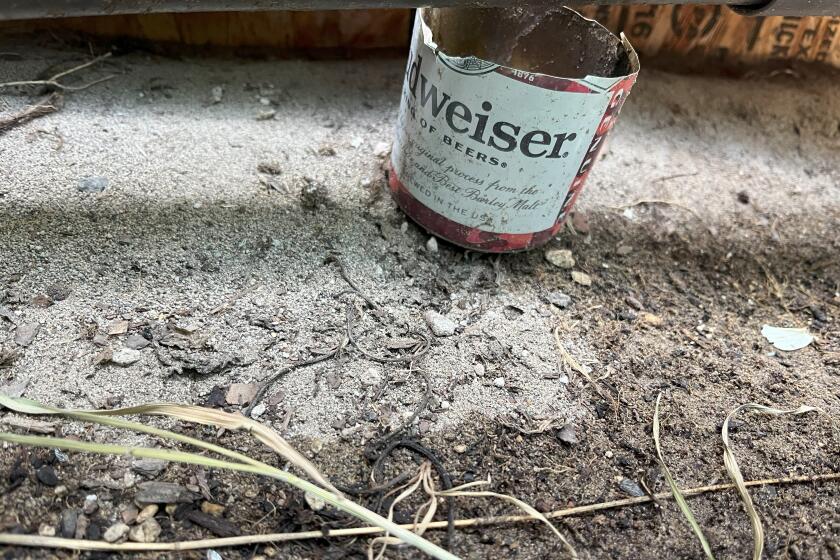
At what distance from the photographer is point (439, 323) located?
3.01ft

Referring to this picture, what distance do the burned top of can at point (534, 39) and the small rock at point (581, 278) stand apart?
12.6 inches

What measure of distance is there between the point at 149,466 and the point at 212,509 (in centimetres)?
9

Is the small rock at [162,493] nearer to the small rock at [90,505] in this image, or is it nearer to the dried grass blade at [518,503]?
the small rock at [90,505]

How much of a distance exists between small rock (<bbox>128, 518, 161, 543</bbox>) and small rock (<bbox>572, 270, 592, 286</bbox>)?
712mm

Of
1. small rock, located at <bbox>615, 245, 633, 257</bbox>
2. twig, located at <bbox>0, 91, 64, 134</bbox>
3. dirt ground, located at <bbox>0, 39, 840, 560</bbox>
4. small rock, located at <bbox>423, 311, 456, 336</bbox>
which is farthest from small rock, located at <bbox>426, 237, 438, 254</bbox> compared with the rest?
twig, located at <bbox>0, 91, 64, 134</bbox>

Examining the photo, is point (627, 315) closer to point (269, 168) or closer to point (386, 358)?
point (386, 358)

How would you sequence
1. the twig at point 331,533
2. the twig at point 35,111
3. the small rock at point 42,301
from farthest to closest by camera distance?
the twig at point 35,111 < the small rock at point 42,301 < the twig at point 331,533

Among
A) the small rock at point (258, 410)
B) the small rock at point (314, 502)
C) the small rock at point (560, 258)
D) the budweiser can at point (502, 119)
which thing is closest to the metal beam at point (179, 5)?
the budweiser can at point (502, 119)

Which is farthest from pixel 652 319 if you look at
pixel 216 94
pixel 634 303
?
pixel 216 94

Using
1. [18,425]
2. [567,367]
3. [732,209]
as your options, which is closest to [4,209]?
[18,425]

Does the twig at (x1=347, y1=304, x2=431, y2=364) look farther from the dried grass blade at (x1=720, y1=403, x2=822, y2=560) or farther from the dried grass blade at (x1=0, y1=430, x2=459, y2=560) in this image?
the dried grass blade at (x1=720, y1=403, x2=822, y2=560)

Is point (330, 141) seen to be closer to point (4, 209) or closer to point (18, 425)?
point (4, 209)

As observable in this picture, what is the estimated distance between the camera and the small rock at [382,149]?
3.88 feet

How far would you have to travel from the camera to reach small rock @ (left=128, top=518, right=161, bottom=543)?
0.64 m
